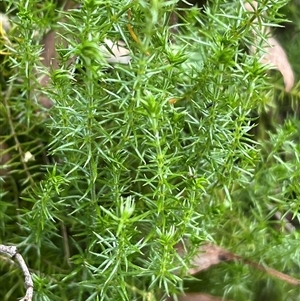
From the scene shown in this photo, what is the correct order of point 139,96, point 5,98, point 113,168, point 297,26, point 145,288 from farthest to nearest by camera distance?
point 297,26 < point 5,98 < point 145,288 < point 113,168 < point 139,96

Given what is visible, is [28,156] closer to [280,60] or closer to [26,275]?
[26,275]

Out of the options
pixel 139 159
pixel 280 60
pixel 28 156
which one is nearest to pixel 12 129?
pixel 28 156

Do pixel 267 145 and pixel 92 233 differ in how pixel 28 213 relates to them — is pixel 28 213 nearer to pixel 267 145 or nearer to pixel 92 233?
pixel 92 233

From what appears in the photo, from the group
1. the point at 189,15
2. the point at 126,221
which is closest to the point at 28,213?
the point at 126,221

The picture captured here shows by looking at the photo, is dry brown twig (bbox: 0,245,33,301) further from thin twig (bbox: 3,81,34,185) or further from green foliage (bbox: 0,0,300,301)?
thin twig (bbox: 3,81,34,185)

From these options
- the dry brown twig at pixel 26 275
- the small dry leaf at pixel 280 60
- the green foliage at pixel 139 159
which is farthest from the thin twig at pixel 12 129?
the small dry leaf at pixel 280 60

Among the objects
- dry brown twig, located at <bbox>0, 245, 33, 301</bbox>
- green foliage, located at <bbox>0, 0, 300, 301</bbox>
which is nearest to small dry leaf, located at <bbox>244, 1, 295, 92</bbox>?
green foliage, located at <bbox>0, 0, 300, 301</bbox>

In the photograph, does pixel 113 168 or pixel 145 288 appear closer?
pixel 113 168

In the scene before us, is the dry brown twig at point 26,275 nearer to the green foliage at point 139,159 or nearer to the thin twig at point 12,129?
the green foliage at point 139,159
